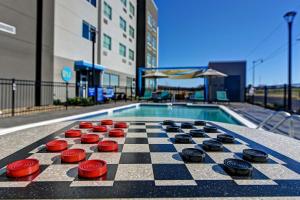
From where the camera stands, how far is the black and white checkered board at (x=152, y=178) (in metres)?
2.04

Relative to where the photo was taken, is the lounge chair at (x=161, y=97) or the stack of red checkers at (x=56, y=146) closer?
the stack of red checkers at (x=56, y=146)

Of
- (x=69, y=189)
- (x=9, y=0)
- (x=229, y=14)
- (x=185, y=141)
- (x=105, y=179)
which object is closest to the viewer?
(x=69, y=189)

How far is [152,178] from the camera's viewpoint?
238 cm

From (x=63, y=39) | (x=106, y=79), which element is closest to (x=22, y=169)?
(x=63, y=39)

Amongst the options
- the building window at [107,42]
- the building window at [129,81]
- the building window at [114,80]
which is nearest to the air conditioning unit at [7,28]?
the building window at [107,42]

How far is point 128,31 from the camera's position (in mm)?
25328

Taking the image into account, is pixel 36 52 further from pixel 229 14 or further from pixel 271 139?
pixel 229 14

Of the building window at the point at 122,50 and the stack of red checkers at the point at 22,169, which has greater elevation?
the building window at the point at 122,50

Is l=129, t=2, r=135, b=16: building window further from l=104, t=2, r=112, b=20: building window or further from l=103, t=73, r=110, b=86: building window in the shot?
l=103, t=73, r=110, b=86: building window

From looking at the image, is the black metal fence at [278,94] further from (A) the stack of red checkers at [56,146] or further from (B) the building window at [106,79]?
(B) the building window at [106,79]

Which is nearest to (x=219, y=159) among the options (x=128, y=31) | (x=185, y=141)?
(x=185, y=141)

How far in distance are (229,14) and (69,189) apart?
2026 cm

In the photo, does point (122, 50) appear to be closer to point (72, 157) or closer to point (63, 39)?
point (63, 39)

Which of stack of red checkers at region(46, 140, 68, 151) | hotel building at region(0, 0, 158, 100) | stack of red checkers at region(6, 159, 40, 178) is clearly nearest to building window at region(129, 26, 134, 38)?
hotel building at region(0, 0, 158, 100)
